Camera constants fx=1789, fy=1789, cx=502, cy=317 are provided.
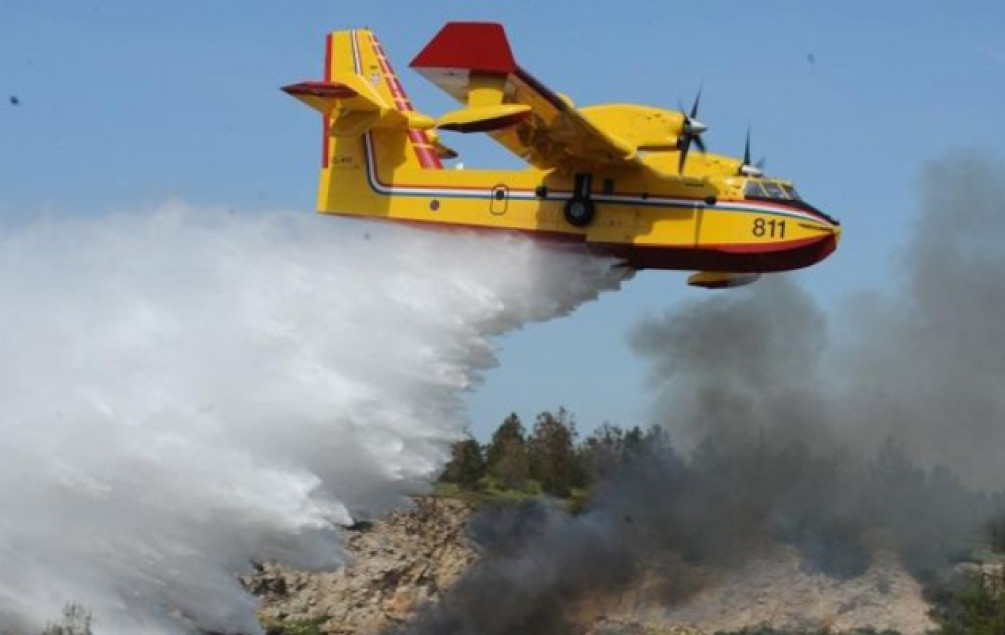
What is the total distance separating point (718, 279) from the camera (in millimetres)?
26781

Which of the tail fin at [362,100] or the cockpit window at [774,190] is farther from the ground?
the tail fin at [362,100]

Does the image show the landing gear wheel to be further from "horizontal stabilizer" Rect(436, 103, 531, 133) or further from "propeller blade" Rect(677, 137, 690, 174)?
"horizontal stabilizer" Rect(436, 103, 531, 133)

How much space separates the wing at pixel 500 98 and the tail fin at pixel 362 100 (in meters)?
1.86

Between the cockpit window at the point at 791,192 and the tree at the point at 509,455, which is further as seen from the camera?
the tree at the point at 509,455

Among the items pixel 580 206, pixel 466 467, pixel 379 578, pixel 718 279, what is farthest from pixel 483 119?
pixel 466 467

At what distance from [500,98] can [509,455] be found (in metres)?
26.9

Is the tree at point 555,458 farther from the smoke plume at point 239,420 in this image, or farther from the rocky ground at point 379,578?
the smoke plume at point 239,420

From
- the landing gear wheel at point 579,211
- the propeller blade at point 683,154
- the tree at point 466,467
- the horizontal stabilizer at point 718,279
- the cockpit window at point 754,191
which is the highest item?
the propeller blade at point 683,154

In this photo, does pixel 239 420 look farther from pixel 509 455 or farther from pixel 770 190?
pixel 509 455

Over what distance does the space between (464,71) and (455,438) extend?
4928 mm

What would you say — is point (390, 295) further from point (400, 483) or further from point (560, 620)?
point (560, 620)

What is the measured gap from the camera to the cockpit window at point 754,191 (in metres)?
25.0

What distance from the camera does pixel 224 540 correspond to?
22.8 metres

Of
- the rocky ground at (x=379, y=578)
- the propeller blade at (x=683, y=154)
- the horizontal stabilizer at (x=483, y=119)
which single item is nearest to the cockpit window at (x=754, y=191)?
the propeller blade at (x=683, y=154)
